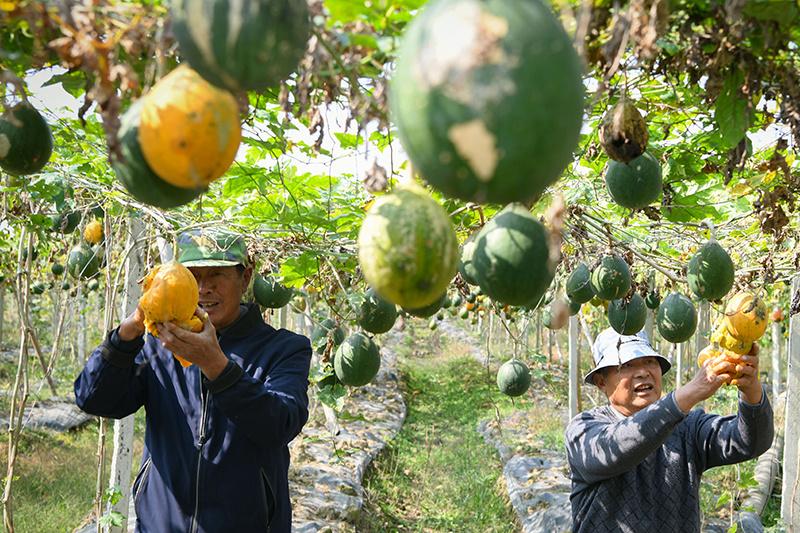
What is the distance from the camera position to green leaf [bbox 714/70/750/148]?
58.0 inches

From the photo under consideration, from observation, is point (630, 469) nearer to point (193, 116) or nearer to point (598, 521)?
point (598, 521)

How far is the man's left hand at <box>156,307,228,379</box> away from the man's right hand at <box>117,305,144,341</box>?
52 cm

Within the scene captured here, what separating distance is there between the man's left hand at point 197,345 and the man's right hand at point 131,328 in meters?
0.52

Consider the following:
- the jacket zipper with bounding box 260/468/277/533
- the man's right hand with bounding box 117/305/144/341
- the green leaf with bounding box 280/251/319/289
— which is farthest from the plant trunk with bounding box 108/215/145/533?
the jacket zipper with bounding box 260/468/277/533

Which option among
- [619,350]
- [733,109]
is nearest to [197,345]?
[733,109]

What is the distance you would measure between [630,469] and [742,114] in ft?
6.07

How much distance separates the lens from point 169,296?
2.01m

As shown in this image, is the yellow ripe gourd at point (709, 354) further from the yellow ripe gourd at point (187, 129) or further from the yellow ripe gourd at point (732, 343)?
the yellow ripe gourd at point (187, 129)

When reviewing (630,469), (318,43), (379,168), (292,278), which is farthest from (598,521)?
(292,278)

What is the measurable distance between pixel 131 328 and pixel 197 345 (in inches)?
26.3

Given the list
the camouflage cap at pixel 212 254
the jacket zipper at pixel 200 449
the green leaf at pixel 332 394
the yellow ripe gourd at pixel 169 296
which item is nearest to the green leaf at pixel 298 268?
the green leaf at pixel 332 394

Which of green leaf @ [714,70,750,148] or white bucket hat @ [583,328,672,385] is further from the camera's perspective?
white bucket hat @ [583,328,672,385]

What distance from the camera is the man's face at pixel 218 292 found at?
308 cm

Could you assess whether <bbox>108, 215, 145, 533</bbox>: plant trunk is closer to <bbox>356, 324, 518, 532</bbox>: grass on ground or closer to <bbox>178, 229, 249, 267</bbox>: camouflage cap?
<bbox>178, 229, 249, 267</bbox>: camouflage cap
